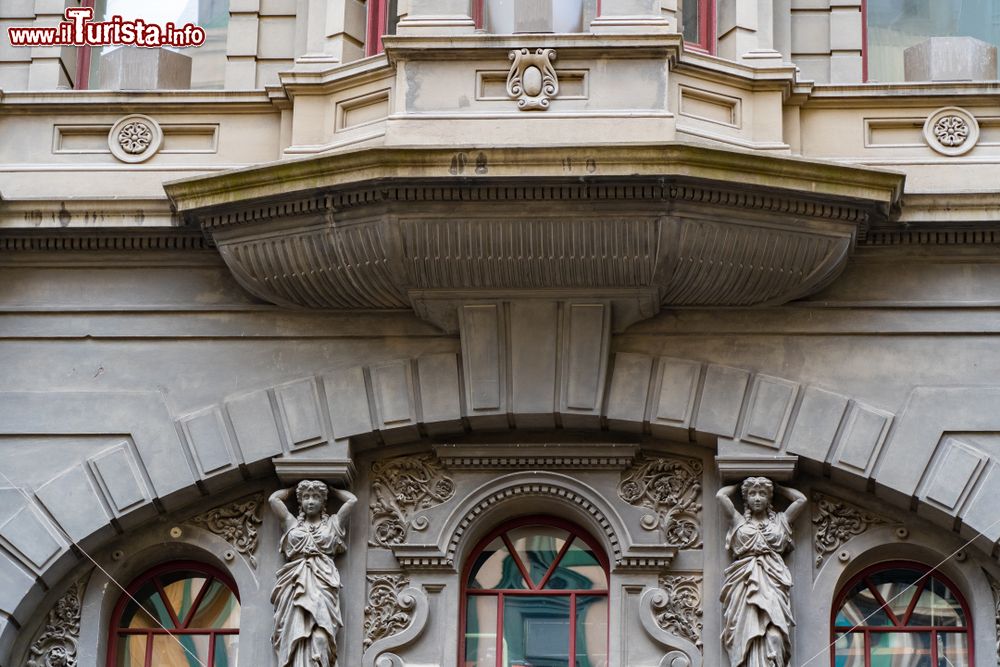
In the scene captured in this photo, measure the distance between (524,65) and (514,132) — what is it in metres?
0.63

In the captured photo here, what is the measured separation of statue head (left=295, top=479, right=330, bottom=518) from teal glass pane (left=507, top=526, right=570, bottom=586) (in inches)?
68.1

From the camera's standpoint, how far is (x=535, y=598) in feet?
65.6

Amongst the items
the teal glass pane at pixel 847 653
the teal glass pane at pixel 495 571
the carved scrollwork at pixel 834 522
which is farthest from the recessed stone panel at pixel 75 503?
the teal glass pane at pixel 847 653

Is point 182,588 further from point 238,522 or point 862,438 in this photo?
point 862,438

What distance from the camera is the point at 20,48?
21844mm

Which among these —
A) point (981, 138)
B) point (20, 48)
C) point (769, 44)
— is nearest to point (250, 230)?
point (20, 48)

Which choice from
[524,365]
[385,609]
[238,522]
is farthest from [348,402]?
[385,609]

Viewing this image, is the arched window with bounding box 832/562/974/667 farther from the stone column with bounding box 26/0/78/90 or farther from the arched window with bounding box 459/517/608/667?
the stone column with bounding box 26/0/78/90

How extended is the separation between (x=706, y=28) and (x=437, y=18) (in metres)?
2.55

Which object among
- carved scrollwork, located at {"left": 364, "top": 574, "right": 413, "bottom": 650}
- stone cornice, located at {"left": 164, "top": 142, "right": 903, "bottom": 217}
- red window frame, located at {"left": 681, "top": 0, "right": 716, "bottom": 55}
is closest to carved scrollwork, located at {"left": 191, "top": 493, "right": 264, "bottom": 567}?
carved scrollwork, located at {"left": 364, "top": 574, "right": 413, "bottom": 650}

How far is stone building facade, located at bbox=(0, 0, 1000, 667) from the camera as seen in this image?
19469 mm

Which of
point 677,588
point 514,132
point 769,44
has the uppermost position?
point 769,44

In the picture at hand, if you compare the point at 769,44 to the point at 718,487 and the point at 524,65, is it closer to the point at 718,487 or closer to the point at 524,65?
the point at 524,65

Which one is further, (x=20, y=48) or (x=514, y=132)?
(x=20, y=48)
